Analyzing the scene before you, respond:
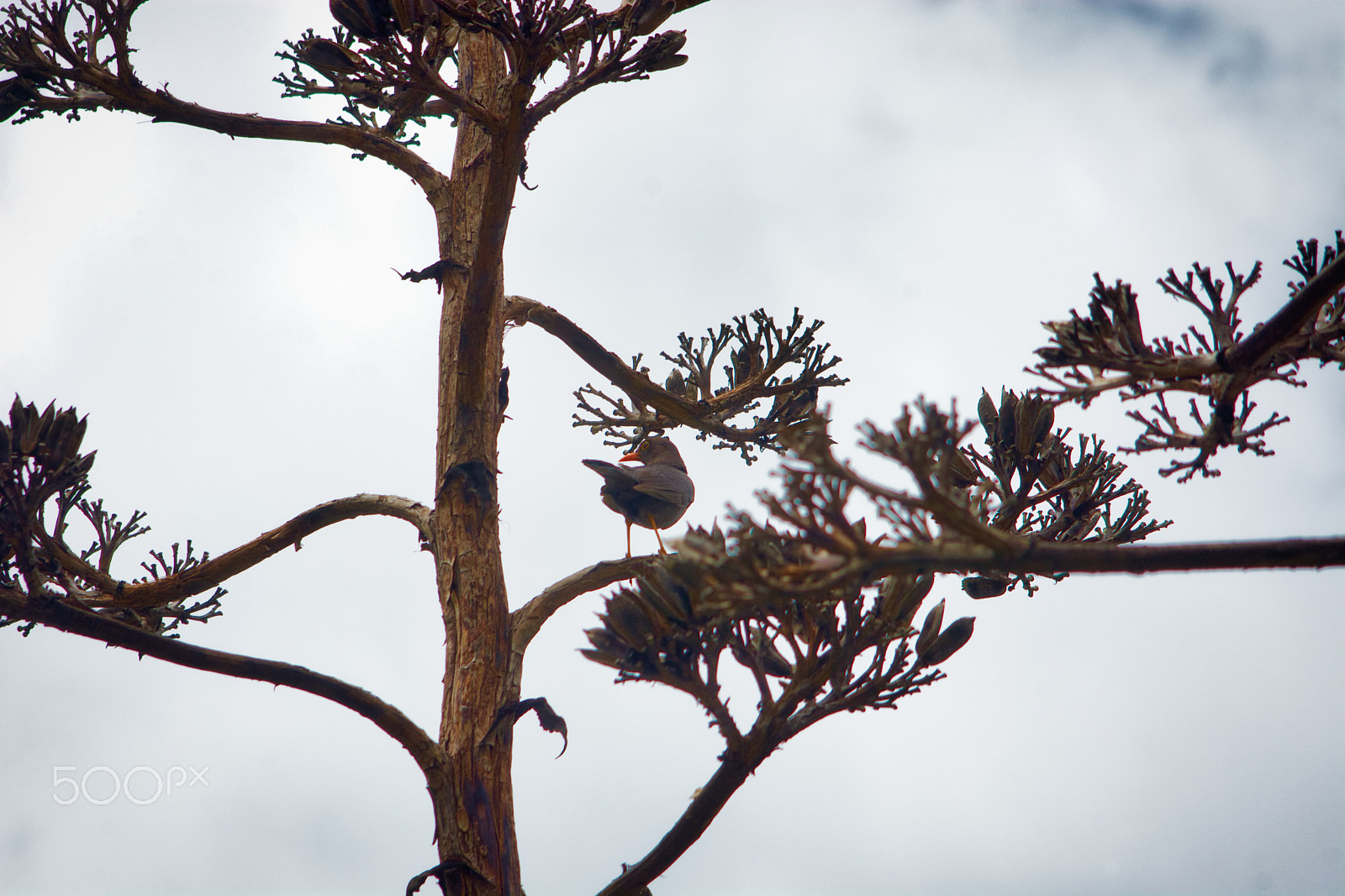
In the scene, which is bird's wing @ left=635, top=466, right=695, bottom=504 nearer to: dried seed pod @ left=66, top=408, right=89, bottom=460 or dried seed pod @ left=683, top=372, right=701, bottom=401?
dried seed pod @ left=683, top=372, right=701, bottom=401

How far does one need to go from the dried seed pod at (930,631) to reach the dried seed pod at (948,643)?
0.01 meters

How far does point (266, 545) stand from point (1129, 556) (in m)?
4.48

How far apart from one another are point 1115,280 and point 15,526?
4.34m

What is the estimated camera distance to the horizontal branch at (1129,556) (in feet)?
7.27

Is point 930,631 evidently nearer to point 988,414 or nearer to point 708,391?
point 988,414

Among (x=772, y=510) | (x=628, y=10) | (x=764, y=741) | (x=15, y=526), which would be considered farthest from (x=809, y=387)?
(x=15, y=526)

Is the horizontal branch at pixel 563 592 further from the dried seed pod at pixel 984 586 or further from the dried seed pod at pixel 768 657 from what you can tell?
the dried seed pod at pixel 984 586

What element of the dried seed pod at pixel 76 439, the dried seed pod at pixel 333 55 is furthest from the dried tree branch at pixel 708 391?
the dried seed pod at pixel 76 439

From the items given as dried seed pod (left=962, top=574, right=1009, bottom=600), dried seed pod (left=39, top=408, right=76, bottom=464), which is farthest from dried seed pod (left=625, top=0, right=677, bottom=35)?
dried seed pod (left=962, top=574, right=1009, bottom=600)

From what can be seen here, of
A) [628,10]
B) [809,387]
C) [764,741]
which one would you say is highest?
[628,10]

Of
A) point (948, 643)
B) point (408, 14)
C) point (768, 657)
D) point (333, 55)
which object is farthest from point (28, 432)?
point (948, 643)

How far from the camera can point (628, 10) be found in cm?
411

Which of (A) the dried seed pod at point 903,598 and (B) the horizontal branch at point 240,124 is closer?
(A) the dried seed pod at point 903,598

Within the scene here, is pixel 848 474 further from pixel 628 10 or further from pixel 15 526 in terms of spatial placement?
pixel 15 526
